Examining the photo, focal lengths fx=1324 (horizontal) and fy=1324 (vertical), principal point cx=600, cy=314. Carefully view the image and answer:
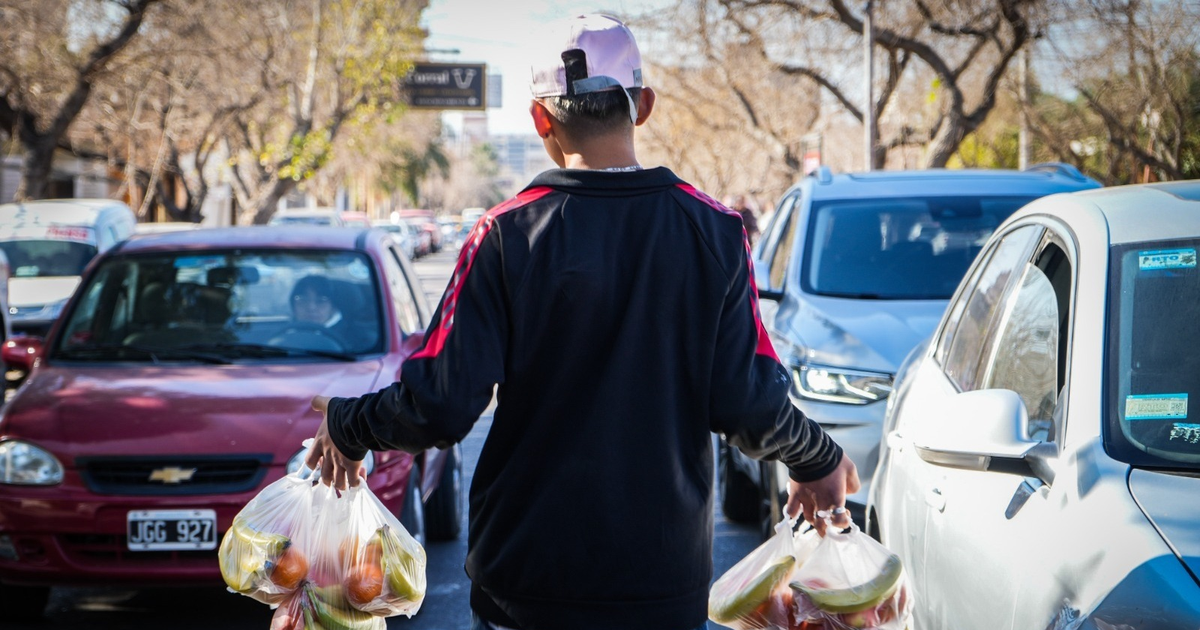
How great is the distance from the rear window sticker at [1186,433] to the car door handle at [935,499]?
625 millimetres

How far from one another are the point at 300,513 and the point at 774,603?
3.24ft

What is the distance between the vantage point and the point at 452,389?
2143 millimetres

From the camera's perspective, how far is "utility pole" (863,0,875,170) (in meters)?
20.5

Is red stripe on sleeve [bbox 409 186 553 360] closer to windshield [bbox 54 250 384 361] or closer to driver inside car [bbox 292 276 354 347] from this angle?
windshield [bbox 54 250 384 361]

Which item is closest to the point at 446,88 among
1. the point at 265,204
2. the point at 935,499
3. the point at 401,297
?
the point at 265,204

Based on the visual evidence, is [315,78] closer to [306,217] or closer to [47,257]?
[306,217]

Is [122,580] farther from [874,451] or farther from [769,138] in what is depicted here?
[769,138]

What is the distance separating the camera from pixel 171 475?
5.00 m

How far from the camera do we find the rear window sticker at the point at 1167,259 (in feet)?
9.24

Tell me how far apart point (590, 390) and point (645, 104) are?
0.56 metres

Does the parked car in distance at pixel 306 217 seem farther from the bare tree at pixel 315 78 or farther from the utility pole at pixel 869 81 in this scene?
the utility pole at pixel 869 81

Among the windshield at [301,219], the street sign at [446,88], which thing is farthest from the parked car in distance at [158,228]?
the street sign at [446,88]

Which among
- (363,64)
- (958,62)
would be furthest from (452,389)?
(363,64)

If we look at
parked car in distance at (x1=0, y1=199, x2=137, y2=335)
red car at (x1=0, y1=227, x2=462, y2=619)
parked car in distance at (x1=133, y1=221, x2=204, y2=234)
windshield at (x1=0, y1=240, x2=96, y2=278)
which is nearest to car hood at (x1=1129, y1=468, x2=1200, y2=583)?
red car at (x1=0, y1=227, x2=462, y2=619)
